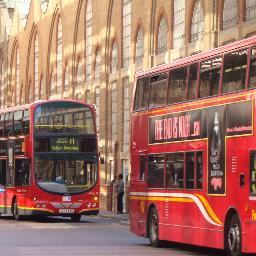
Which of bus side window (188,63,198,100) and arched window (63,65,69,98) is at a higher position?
arched window (63,65,69,98)

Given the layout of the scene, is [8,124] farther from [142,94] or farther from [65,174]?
[142,94]

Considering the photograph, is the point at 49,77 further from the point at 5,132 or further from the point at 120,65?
the point at 5,132

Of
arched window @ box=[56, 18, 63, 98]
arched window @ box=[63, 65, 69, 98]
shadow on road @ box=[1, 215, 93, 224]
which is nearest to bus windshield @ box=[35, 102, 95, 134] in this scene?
shadow on road @ box=[1, 215, 93, 224]

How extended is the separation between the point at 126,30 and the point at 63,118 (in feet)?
51.1

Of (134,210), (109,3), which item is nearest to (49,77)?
(109,3)

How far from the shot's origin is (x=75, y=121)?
37.3 m

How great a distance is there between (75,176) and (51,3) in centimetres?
2977

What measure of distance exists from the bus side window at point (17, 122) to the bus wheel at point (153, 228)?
46.7 ft

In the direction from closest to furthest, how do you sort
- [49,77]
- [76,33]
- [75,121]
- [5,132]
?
[75,121]
[5,132]
[76,33]
[49,77]

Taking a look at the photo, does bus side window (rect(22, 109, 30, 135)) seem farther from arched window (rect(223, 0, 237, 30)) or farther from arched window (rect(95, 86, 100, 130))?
arched window (rect(95, 86, 100, 130))

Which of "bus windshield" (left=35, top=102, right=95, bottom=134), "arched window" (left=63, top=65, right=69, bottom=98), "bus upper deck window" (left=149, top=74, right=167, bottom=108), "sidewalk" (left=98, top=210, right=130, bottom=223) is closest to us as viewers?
"bus upper deck window" (left=149, top=74, right=167, bottom=108)

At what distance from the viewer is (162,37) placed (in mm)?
47250

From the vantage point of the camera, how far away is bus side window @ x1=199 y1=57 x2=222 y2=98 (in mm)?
20703

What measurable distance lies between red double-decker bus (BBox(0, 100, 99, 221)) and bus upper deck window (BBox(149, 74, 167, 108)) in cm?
1258
